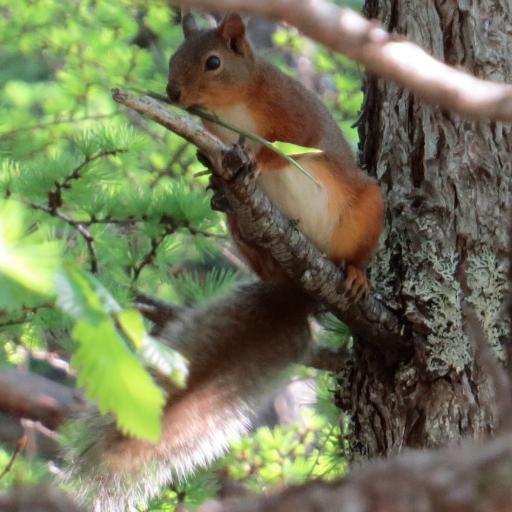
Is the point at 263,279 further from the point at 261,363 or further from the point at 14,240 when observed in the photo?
the point at 14,240

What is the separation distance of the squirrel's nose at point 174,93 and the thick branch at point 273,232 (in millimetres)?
445

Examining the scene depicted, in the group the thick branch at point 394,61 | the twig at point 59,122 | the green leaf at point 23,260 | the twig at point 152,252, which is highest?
the thick branch at point 394,61

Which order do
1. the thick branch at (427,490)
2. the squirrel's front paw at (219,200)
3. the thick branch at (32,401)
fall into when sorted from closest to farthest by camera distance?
the thick branch at (427,490), the squirrel's front paw at (219,200), the thick branch at (32,401)

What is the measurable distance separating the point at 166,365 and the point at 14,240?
0.13 meters

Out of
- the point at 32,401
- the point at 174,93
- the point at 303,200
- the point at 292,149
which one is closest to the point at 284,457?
the point at 32,401

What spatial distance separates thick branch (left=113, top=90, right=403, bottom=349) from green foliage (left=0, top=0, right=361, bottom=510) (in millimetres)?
193

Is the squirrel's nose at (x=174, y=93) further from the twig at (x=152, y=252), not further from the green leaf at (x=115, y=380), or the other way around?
the green leaf at (x=115, y=380)

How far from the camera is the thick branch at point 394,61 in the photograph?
0.69m

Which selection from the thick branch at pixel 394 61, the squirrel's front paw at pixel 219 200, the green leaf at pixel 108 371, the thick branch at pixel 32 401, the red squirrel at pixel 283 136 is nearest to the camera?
the green leaf at pixel 108 371

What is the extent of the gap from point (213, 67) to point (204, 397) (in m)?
0.76

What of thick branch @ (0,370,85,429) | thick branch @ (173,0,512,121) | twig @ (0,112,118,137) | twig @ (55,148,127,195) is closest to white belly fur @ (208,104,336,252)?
twig @ (55,148,127,195)

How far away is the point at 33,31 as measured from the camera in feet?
10.5

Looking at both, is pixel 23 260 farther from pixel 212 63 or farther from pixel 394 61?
pixel 212 63

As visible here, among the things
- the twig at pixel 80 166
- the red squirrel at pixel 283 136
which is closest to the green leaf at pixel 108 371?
the red squirrel at pixel 283 136
